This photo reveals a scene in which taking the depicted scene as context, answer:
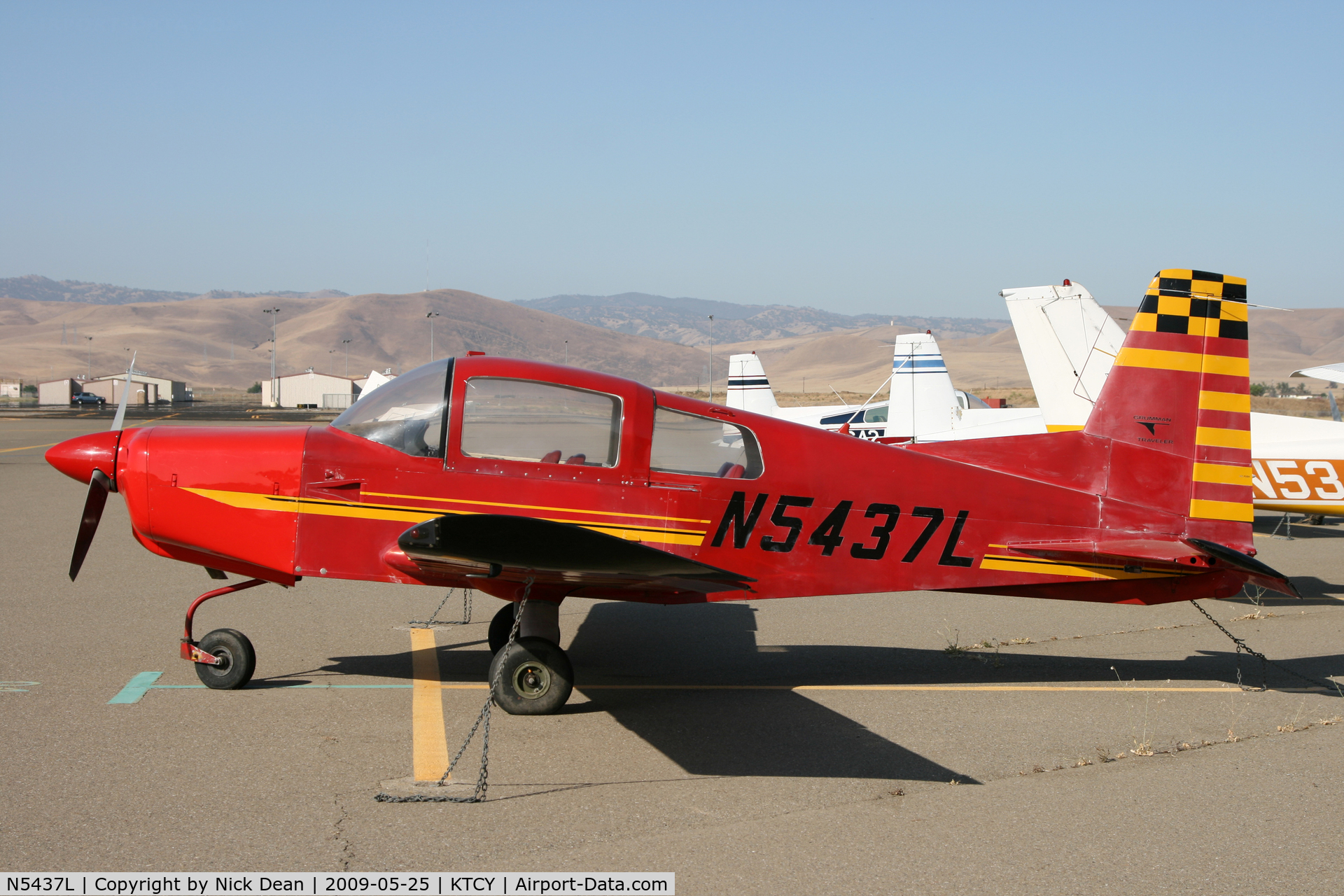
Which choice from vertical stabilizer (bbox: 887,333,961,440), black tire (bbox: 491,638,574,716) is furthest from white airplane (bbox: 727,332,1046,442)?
black tire (bbox: 491,638,574,716)

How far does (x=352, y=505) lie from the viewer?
18.6 ft

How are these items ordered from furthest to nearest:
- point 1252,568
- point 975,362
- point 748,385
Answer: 1. point 975,362
2. point 748,385
3. point 1252,568

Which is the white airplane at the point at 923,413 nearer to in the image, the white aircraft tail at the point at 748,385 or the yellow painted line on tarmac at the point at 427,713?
the white aircraft tail at the point at 748,385

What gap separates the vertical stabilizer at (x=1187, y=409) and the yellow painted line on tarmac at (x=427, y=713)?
4.63 meters

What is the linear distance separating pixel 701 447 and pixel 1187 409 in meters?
3.50

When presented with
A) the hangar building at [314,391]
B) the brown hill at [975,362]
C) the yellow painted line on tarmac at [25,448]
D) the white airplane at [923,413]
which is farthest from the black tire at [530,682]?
the brown hill at [975,362]

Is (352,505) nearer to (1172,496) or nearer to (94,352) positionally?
(1172,496)

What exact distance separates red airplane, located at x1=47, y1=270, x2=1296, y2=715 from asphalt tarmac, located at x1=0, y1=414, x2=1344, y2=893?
2.34 feet

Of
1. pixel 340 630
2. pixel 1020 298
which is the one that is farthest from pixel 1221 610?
pixel 340 630

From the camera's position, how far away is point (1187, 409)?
6625 millimetres

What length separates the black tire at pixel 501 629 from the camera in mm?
7023

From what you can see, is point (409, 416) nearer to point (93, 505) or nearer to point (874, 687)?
point (93, 505)

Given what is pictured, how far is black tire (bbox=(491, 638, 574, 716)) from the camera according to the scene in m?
5.70

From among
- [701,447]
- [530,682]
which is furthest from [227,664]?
[701,447]
